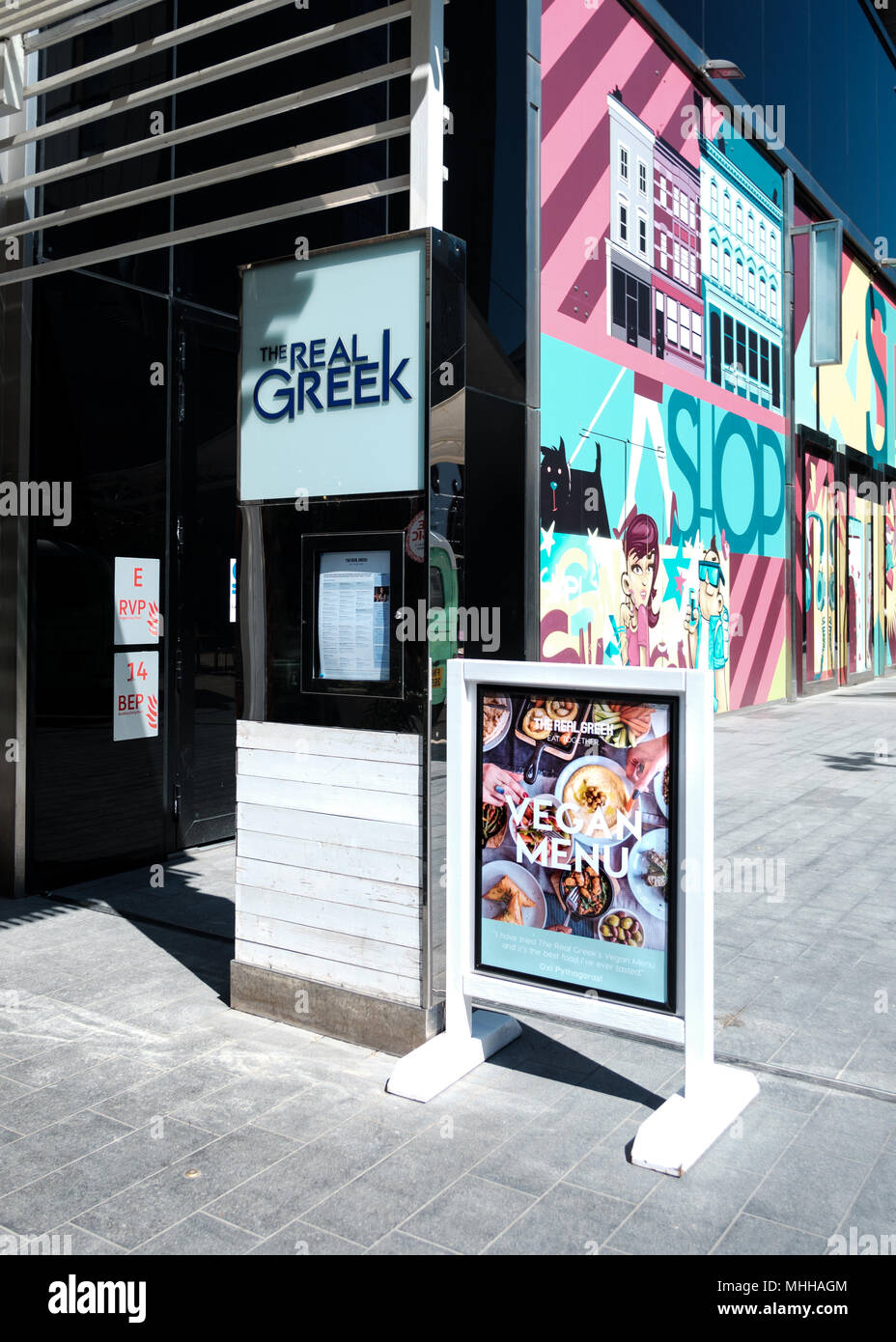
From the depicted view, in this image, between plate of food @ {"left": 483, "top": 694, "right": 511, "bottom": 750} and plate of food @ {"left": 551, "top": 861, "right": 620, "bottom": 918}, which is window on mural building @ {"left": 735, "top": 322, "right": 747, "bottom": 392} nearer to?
plate of food @ {"left": 483, "top": 694, "right": 511, "bottom": 750}

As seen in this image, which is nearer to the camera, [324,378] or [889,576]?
[324,378]

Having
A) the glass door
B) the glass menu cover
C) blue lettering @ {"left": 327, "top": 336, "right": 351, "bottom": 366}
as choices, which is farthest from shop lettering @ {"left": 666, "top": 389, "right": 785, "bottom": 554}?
the glass menu cover

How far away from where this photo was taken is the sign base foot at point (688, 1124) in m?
3.46

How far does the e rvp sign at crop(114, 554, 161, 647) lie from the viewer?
23.2 feet

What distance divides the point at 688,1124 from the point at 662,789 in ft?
3.48

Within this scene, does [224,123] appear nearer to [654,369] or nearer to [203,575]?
[203,575]

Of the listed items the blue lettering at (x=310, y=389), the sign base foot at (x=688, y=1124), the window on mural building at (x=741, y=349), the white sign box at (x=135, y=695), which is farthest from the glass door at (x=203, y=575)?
the window on mural building at (x=741, y=349)

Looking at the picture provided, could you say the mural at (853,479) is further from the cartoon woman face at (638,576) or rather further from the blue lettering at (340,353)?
the blue lettering at (340,353)

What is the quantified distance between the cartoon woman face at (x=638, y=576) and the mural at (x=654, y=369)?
31 mm

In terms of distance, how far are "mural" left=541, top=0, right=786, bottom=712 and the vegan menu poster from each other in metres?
6.91

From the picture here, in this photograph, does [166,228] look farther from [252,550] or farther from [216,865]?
[216,865]

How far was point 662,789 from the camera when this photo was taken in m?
3.70

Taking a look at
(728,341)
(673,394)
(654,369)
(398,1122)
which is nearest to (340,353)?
(398,1122)
